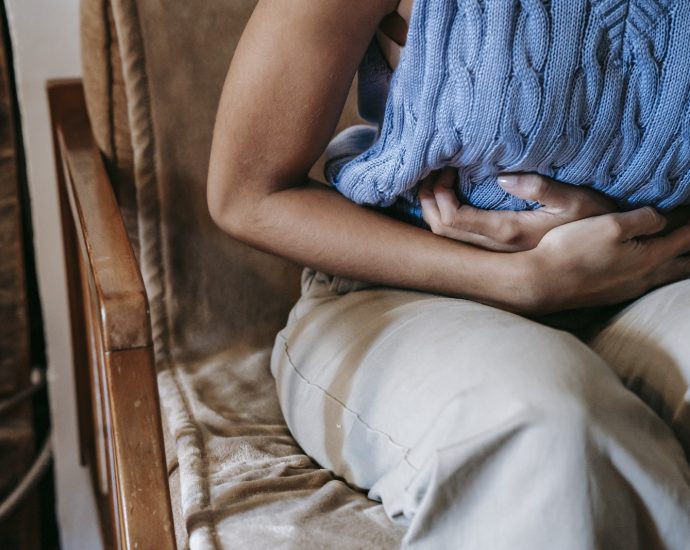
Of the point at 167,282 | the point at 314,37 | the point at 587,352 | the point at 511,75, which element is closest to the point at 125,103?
the point at 167,282

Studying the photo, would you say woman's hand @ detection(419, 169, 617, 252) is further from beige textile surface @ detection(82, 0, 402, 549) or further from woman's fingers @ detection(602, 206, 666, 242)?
beige textile surface @ detection(82, 0, 402, 549)

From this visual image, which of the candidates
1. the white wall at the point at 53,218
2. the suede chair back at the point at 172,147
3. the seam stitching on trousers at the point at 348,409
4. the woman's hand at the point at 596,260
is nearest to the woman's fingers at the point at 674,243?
the woman's hand at the point at 596,260

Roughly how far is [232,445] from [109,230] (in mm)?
222

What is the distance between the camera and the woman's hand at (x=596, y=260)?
2.27 feet

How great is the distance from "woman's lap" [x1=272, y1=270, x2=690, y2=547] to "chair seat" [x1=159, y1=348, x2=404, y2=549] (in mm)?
24

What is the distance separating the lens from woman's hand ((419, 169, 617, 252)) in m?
0.69

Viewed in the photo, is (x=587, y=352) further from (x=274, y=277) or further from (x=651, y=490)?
(x=274, y=277)

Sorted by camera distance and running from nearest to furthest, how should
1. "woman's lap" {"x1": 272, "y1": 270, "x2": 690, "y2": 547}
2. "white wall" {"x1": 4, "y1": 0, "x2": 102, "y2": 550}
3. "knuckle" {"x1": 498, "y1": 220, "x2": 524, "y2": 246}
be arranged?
"woman's lap" {"x1": 272, "y1": 270, "x2": 690, "y2": 547}, "knuckle" {"x1": 498, "y1": 220, "x2": 524, "y2": 246}, "white wall" {"x1": 4, "y1": 0, "x2": 102, "y2": 550}

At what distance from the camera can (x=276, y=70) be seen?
0.67 meters

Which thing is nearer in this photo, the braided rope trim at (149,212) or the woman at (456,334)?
the woman at (456,334)

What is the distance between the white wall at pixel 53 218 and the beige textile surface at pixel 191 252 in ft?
0.84

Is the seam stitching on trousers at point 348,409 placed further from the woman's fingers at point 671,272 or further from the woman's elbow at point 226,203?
the woman's fingers at point 671,272

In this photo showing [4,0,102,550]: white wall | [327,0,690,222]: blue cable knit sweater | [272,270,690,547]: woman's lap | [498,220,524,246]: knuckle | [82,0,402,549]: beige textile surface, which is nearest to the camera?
[272,270,690,547]: woman's lap

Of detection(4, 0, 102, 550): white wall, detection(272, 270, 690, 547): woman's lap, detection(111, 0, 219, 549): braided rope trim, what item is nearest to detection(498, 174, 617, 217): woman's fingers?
detection(272, 270, 690, 547): woman's lap
